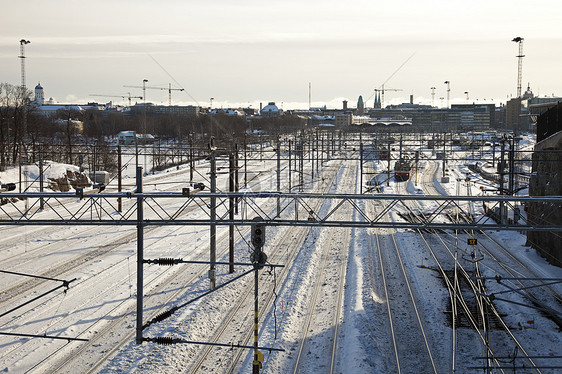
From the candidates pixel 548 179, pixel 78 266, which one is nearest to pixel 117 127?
pixel 78 266

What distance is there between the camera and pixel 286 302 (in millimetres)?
14898

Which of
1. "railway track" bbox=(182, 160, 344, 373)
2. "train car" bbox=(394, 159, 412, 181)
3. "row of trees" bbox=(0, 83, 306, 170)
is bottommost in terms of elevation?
"railway track" bbox=(182, 160, 344, 373)

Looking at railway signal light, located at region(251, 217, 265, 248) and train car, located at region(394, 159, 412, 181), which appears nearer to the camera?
railway signal light, located at region(251, 217, 265, 248)

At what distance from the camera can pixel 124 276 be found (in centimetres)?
1697

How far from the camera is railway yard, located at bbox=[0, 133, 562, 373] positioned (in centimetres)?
1121

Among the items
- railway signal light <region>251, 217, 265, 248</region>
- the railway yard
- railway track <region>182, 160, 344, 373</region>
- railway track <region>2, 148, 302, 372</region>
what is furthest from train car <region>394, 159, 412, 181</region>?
railway signal light <region>251, 217, 265, 248</region>

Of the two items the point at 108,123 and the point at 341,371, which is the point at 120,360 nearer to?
the point at 341,371

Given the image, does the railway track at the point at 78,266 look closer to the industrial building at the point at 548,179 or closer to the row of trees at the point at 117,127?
the industrial building at the point at 548,179

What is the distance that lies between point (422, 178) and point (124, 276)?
111 ft

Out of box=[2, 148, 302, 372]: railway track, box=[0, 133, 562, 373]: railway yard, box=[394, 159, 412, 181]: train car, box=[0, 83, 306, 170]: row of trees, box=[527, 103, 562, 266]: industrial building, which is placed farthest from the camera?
box=[0, 83, 306, 170]: row of trees

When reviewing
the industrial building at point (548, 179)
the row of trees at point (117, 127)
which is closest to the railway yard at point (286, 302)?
the industrial building at point (548, 179)

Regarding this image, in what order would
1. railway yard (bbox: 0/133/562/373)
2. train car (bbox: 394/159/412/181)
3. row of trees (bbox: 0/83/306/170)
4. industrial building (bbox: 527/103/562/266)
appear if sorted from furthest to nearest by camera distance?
row of trees (bbox: 0/83/306/170) < train car (bbox: 394/159/412/181) < industrial building (bbox: 527/103/562/266) < railway yard (bbox: 0/133/562/373)

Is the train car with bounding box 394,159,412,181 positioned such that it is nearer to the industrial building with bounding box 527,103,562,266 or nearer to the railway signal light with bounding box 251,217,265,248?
the industrial building with bounding box 527,103,562,266

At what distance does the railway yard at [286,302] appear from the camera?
11.2 m
